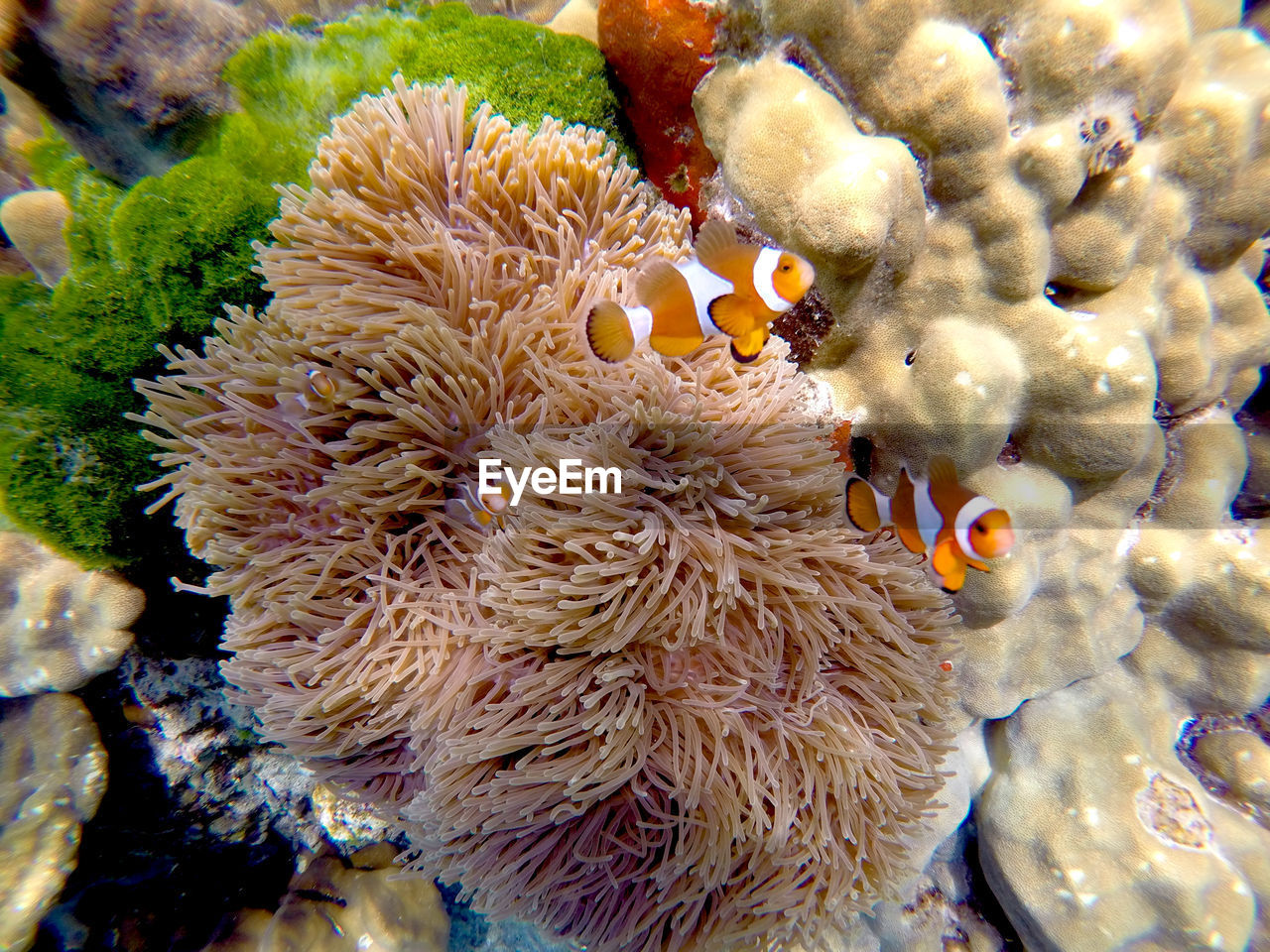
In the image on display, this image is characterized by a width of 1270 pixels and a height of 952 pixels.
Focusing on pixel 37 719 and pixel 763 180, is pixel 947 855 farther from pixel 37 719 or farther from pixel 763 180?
pixel 37 719

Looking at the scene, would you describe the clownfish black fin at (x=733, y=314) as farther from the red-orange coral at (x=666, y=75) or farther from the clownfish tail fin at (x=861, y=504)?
the red-orange coral at (x=666, y=75)

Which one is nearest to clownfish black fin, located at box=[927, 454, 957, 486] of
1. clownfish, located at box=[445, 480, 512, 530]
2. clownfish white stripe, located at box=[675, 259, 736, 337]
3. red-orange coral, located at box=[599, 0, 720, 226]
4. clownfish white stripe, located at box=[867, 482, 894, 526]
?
clownfish white stripe, located at box=[867, 482, 894, 526]

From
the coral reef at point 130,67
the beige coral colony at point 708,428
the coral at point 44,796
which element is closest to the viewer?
the beige coral colony at point 708,428

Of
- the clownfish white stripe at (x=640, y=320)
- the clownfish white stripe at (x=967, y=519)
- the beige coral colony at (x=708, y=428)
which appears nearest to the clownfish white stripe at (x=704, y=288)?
the clownfish white stripe at (x=640, y=320)

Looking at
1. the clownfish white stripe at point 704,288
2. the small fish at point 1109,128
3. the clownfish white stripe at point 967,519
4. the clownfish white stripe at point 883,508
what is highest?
the small fish at point 1109,128

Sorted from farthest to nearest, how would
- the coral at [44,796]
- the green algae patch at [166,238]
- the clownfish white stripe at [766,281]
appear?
1. the coral at [44,796]
2. the green algae patch at [166,238]
3. the clownfish white stripe at [766,281]

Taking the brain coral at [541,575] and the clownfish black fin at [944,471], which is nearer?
the brain coral at [541,575]

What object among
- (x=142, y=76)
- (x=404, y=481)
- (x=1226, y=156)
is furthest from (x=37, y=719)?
(x=1226, y=156)

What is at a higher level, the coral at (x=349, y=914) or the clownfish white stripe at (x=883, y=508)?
the clownfish white stripe at (x=883, y=508)
